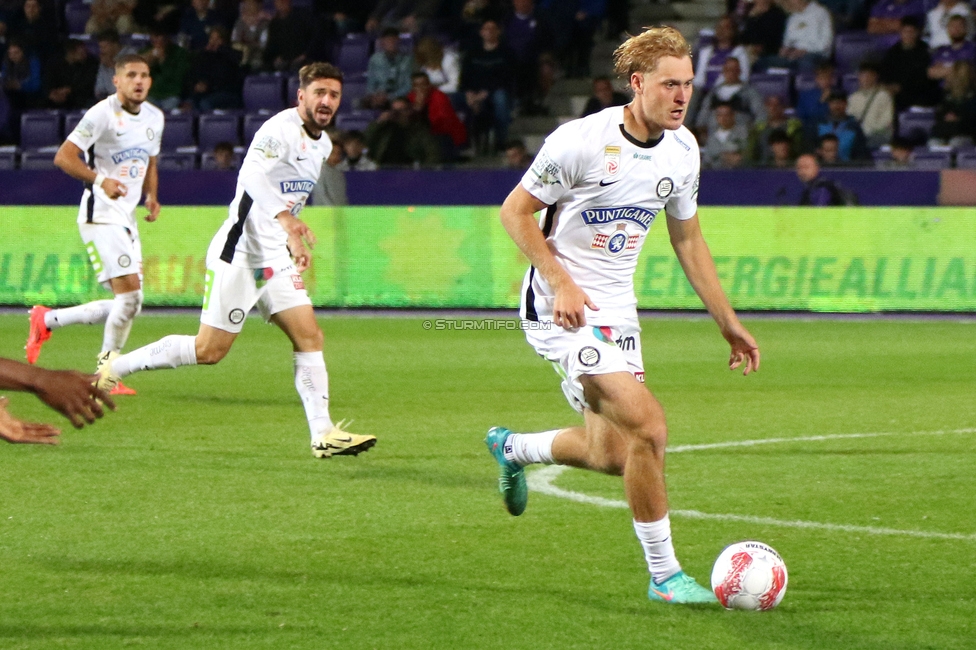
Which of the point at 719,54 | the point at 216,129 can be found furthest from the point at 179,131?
the point at 719,54

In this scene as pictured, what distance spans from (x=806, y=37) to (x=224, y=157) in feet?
24.8

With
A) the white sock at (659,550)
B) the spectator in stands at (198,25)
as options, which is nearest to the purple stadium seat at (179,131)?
the spectator in stands at (198,25)

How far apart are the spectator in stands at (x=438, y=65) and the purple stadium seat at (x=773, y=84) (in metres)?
3.95

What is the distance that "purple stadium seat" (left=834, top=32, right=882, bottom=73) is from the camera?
65.7 feet

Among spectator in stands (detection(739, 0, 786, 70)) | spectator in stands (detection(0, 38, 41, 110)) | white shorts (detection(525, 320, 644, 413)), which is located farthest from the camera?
spectator in stands (detection(0, 38, 41, 110))

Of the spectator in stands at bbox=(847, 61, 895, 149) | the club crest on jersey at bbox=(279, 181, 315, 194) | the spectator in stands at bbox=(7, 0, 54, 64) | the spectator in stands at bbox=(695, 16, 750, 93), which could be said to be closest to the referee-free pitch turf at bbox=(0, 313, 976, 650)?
the club crest on jersey at bbox=(279, 181, 315, 194)

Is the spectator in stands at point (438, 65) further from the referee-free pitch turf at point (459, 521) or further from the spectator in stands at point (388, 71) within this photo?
the referee-free pitch turf at point (459, 521)

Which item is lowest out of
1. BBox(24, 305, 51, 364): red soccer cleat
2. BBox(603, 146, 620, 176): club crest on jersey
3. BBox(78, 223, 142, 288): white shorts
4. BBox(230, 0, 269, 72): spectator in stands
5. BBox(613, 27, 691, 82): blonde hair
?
BBox(24, 305, 51, 364): red soccer cleat

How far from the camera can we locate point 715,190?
17406 millimetres

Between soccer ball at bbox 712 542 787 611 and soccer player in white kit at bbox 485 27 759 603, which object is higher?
soccer player in white kit at bbox 485 27 759 603

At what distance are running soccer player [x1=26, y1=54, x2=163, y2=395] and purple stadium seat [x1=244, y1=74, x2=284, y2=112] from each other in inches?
369

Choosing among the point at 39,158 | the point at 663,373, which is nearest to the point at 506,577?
the point at 663,373

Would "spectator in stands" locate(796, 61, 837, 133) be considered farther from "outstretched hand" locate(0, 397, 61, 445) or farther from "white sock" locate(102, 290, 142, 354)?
"outstretched hand" locate(0, 397, 61, 445)

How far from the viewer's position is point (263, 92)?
71.2ft
